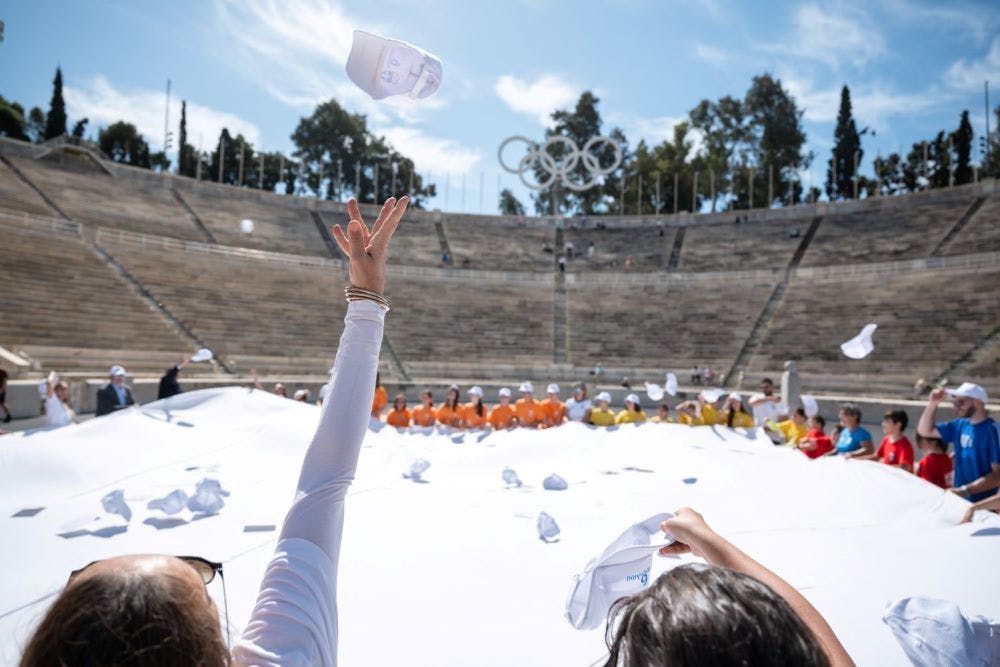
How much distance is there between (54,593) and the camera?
2.66 metres

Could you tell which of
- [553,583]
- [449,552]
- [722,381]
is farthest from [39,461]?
[722,381]

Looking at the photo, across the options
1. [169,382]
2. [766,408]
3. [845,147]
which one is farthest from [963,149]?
[169,382]

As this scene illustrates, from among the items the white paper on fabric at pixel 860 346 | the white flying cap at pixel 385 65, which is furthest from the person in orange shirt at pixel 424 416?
the white flying cap at pixel 385 65

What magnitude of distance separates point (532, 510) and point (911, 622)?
2.53 m

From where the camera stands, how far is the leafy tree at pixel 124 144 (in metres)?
46.7

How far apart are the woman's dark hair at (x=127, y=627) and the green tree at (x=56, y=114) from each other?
Answer: 54824 millimetres

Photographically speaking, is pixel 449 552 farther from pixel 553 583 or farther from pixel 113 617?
pixel 113 617

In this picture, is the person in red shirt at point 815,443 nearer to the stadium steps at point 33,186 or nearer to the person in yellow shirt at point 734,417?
the person in yellow shirt at point 734,417

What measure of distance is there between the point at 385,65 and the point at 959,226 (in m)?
38.1

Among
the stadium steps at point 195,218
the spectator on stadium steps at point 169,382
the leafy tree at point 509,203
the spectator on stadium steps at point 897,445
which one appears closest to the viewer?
the spectator on stadium steps at point 897,445

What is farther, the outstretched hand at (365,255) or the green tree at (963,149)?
the green tree at (963,149)

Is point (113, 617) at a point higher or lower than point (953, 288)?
lower

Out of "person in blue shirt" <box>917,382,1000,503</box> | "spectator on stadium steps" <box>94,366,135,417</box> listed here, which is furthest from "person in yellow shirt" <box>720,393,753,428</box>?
"spectator on stadium steps" <box>94,366,135,417</box>

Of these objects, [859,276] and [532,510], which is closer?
[532,510]
